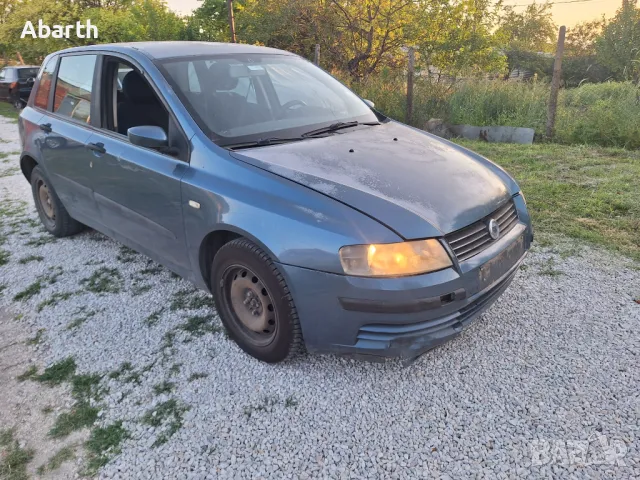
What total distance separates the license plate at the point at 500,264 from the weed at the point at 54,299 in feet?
9.95

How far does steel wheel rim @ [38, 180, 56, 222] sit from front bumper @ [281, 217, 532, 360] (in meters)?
3.48

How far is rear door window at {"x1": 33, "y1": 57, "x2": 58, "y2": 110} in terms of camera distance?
4305 millimetres

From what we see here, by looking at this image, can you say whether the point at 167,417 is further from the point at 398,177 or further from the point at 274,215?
the point at 398,177

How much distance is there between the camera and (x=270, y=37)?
700 inches

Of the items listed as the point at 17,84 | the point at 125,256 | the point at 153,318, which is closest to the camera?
the point at 153,318

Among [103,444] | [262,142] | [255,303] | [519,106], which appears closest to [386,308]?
[255,303]

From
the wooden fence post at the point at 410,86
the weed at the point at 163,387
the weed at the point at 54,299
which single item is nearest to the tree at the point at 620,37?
the wooden fence post at the point at 410,86

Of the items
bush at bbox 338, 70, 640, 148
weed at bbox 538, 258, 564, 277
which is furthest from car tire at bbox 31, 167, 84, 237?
bush at bbox 338, 70, 640, 148

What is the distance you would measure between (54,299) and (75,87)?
1.75m

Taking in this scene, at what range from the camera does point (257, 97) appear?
318 cm

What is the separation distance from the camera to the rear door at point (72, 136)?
3.67 metres

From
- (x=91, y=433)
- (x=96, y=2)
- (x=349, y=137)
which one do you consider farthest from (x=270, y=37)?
(x=91, y=433)

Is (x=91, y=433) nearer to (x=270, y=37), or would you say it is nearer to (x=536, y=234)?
(x=536, y=234)

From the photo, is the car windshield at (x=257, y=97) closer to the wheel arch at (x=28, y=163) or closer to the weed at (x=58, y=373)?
the weed at (x=58, y=373)
